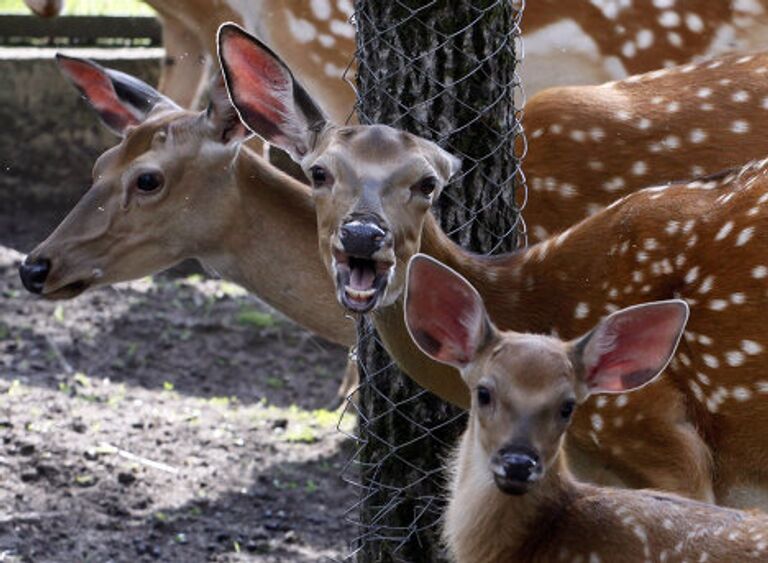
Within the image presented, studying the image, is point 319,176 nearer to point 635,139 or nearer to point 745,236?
point 745,236

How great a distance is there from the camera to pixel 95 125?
10852 millimetres

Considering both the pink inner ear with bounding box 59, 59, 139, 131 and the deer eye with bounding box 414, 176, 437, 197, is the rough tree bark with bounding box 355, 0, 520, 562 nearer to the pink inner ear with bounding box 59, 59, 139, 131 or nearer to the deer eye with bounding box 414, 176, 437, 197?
the deer eye with bounding box 414, 176, 437, 197

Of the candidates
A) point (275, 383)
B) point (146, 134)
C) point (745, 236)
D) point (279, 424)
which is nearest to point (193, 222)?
point (146, 134)

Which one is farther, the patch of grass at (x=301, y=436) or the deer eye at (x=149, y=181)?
the patch of grass at (x=301, y=436)

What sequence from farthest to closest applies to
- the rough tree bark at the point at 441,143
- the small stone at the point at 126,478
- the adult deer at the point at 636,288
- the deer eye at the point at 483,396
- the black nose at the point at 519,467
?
A: the small stone at the point at 126,478, the rough tree bark at the point at 441,143, the adult deer at the point at 636,288, the deer eye at the point at 483,396, the black nose at the point at 519,467

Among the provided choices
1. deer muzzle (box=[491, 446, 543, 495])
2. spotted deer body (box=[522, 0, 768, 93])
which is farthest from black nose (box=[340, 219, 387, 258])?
spotted deer body (box=[522, 0, 768, 93])

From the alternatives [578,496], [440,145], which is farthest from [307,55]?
[578,496]

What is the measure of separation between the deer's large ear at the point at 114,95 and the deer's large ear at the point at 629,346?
2316 millimetres

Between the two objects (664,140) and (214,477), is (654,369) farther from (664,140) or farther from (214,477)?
(214,477)

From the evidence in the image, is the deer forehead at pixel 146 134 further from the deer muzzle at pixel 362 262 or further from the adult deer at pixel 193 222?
the deer muzzle at pixel 362 262

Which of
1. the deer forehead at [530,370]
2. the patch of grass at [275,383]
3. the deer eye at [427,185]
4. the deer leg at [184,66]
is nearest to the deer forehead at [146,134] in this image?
the deer eye at [427,185]

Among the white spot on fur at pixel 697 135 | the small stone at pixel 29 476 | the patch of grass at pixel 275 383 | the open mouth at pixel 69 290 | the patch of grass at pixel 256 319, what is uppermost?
the white spot on fur at pixel 697 135

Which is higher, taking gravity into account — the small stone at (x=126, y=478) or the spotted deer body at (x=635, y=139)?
the spotted deer body at (x=635, y=139)

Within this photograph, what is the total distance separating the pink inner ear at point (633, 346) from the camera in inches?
183
